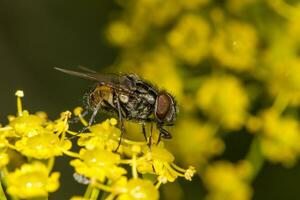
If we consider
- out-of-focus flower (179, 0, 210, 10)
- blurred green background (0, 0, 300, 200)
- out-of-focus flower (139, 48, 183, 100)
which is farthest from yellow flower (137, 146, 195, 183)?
blurred green background (0, 0, 300, 200)

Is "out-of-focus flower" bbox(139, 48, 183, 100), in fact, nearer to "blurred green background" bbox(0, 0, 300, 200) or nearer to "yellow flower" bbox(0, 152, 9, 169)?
"blurred green background" bbox(0, 0, 300, 200)

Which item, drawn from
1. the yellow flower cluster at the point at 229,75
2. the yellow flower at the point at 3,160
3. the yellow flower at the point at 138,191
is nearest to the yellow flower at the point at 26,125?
the yellow flower at the point at 3,160

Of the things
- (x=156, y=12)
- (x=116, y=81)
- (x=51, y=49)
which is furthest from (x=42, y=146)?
(x=51, y=49)

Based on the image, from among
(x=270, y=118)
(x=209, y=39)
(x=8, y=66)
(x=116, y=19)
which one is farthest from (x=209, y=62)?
(x=8, y=66)

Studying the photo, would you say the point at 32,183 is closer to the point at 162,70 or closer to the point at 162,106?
the point at 162,106

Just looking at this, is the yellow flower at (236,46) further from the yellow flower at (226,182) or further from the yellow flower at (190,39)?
the yellow flower at (226,182)

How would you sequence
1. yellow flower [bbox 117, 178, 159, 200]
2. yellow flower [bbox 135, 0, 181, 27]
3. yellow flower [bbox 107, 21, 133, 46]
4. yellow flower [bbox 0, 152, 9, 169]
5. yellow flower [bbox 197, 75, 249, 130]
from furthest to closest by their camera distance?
yellow flower [bbox 107, 21, 133, 46] < yellow flower [bbox 135, 0, 181, 27] < yellow flower [bbox 197, 75, 249, 130] < yellow flower [bbox 0, 152, 9, 169] < yellow flower [bbox 117, 178, 159, 200]

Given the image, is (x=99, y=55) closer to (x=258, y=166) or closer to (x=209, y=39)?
(x=209, y=39)
